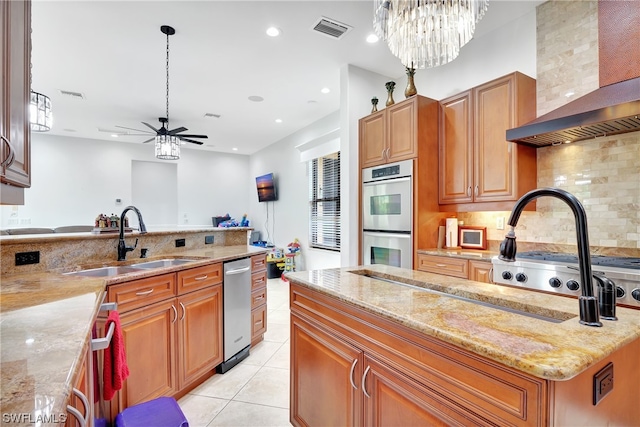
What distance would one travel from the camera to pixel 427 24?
1.61 meters

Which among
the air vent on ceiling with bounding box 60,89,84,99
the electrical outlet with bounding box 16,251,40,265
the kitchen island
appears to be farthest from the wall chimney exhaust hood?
the air vent on ceiling with bounding box 60,89,84,99

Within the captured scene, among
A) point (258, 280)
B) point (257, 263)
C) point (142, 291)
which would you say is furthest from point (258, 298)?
point (142, 291)

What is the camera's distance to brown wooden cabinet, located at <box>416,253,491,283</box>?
8.10 feet

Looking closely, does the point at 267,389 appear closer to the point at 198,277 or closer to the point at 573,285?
the point at 198,277

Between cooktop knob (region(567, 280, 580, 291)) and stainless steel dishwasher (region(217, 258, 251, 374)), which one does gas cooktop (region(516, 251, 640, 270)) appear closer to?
cooktop knob (region(567, 280, 580, 291))

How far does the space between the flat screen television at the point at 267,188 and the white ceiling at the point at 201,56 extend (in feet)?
5.92

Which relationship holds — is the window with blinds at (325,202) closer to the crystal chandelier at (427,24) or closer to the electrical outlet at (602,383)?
the crystal chandelier at (427,24)

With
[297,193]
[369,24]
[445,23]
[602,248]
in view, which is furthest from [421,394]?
[297,193]

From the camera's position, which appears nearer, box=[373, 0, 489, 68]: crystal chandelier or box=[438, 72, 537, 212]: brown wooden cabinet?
box=[373, 0, 489, 68]: crystal chandelier

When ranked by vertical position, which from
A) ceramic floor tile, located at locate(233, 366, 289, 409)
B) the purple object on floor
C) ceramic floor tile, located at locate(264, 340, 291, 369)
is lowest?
ceramic floor tile, located at locate(233, 366, 289, 409)

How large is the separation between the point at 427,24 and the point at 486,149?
1527 millimetres

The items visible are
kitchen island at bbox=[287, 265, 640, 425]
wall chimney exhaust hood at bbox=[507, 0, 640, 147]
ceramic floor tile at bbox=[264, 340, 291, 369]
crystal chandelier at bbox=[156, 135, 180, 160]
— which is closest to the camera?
kitchen island at bbox=[287, 265, 640, 425]

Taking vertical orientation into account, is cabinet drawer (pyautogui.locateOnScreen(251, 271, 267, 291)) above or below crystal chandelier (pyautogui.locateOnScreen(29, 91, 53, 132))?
below

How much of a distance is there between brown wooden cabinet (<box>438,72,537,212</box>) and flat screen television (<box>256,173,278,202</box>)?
4.47 metres
